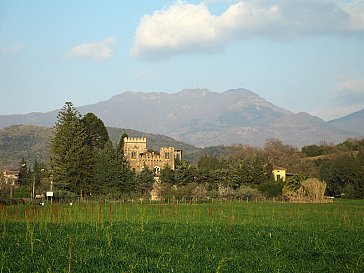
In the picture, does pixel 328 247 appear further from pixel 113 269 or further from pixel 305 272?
pixel 113 269

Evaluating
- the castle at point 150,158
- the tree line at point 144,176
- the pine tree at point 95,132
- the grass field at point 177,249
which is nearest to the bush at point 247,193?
the tree line at point 144,176

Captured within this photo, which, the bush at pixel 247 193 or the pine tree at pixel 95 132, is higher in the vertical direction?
the pine tree at pixel 95 132

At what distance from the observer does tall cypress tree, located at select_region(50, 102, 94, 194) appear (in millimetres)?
53156

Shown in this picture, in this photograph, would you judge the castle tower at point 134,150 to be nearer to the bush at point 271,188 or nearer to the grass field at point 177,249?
the bush at point 271,188

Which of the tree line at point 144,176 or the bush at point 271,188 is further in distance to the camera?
the bush at point 271,188

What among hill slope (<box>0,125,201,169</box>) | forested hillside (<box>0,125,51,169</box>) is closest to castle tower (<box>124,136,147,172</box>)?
hill slope (<box>0,125,201,169</box>)

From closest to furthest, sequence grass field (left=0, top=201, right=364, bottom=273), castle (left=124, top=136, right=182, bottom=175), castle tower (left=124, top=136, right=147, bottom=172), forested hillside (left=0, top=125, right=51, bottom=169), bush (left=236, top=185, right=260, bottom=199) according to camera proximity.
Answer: grass field (left=0, top=201, right=364, bottom=273) → bush (left=236, top=185, right=260, bottom=199) → castle (left=124, top=136, right=182, bottom=175) → castle tower (left=124, top=136, right=147, bottom=172) → forested hillside (left=0, top=125, right=51, bottom=169)

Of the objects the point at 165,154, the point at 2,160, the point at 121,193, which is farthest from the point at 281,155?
the point at 2,160

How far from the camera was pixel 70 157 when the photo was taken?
5388 centimetres

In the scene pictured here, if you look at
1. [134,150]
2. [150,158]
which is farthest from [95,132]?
[150,158]

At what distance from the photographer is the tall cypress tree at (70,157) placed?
174ft

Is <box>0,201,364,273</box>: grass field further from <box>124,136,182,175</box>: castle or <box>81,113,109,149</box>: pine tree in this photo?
<box>124,136,182,175</box>: castle

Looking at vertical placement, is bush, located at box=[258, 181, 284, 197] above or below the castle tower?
below

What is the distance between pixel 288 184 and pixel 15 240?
4575 centimetres
